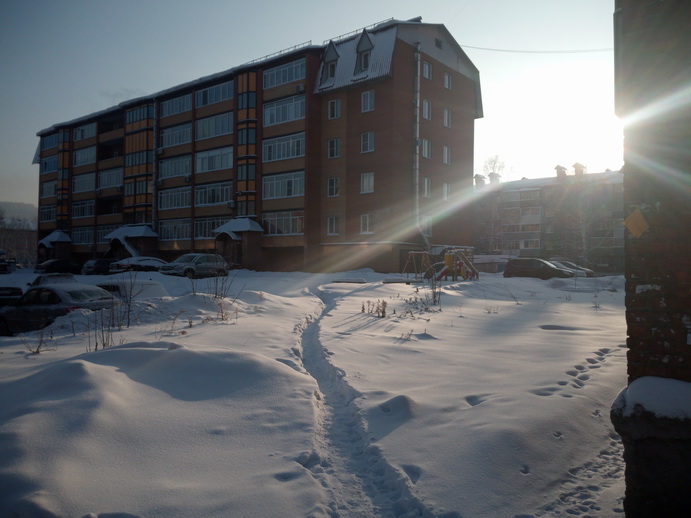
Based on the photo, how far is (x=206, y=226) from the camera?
41094 mm

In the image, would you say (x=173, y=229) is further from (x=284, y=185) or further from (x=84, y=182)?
(x=84, y=182)

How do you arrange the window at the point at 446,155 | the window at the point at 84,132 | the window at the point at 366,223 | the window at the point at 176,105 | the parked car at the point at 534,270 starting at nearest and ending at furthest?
the parked car at the point at 534,270, the window at the point at 366,223, the window at the point at 446,155, the window at the point at 176,105, the window at the point at 84,132

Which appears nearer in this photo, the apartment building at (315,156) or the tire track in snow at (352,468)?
the tire track in snow at (352,468)

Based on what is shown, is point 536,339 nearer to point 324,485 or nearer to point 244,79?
point 324,485

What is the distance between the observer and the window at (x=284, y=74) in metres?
35.0

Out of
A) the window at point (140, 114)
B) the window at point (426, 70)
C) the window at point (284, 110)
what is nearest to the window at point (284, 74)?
the window at point (284, 110)

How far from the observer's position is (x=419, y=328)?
9656 millimetres

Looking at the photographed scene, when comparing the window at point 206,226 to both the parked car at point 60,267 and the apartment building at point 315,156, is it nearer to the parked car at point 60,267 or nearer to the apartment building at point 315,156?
the apartment building at point 315,156

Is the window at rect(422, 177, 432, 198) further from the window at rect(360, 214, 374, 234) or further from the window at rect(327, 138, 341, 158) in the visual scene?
the window at rect(327, 138, 341, 158)

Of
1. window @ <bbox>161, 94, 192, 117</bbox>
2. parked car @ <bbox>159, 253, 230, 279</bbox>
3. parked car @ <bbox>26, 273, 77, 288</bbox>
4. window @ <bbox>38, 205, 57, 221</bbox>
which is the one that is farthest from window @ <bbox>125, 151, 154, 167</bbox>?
A: parked car @ <bbox>26, 273, 77, 288</bbox>

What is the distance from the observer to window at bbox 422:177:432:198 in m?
33.3

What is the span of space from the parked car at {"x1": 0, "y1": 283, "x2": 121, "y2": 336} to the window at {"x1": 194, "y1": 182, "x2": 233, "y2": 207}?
29.2 meters

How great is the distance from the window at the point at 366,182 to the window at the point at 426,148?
4.38 m

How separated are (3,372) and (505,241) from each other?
61.9m
